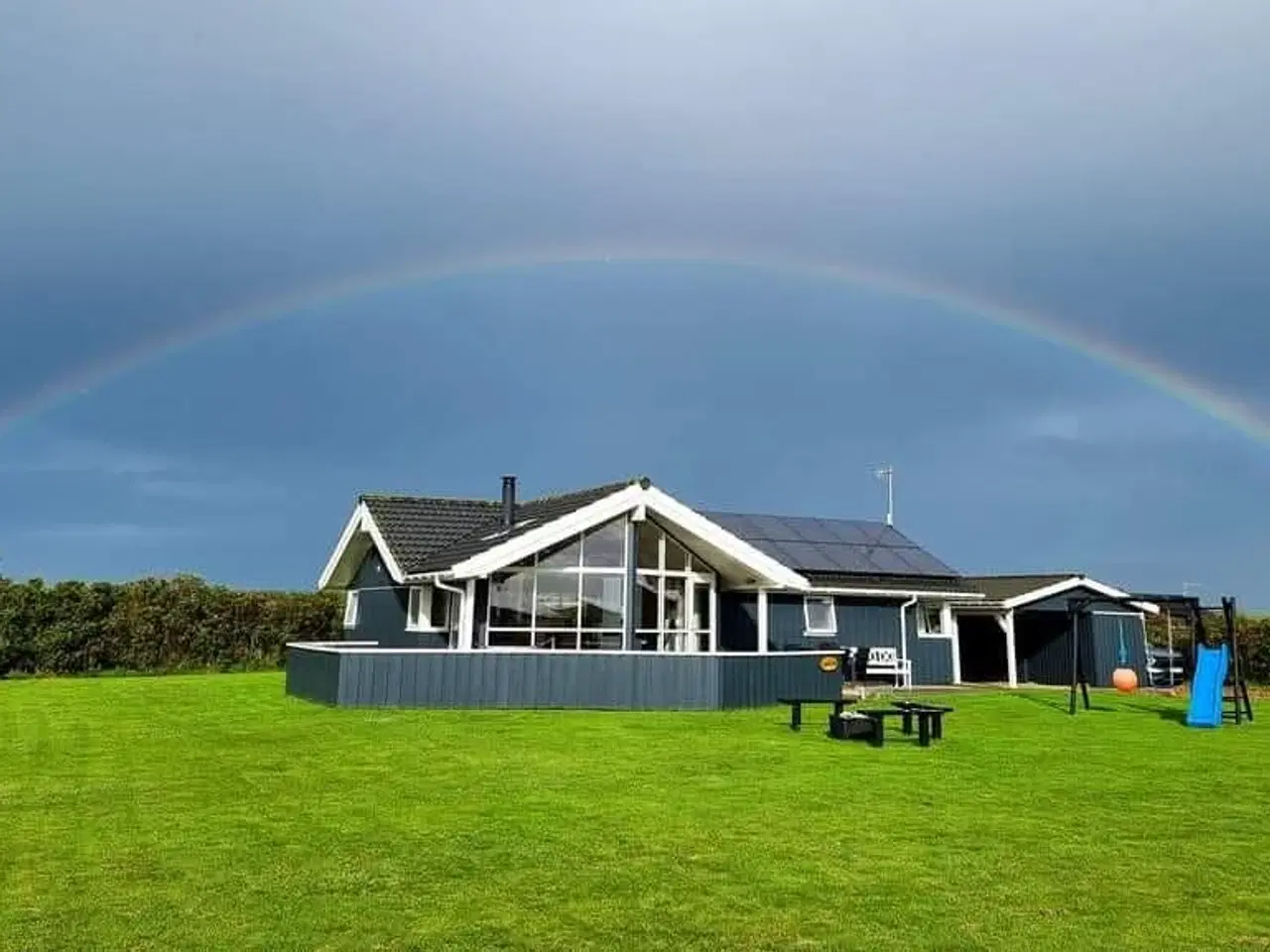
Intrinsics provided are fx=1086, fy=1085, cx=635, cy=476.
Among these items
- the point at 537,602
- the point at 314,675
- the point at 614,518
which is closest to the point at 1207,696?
the point at 614,518

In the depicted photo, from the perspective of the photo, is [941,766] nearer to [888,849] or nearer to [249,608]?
[888,849]

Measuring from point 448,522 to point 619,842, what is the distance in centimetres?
1732

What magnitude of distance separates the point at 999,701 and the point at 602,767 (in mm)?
12827

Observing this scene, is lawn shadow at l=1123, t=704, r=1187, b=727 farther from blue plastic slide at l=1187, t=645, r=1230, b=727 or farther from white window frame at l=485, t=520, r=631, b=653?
white window frame at l=485, t=520, r=631, b=653

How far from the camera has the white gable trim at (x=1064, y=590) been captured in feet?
90.3

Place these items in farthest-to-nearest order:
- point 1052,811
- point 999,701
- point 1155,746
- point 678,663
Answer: point 999,701 → point 678,663 → point 1155,746 → point 1052,811

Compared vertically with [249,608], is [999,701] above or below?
below

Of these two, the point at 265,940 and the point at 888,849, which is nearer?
the point at 265,940

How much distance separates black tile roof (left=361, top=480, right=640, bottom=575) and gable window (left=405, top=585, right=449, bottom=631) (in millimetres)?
799

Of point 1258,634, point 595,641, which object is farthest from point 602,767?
point 1258,634

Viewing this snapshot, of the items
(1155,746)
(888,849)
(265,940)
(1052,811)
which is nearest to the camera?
(265,940)

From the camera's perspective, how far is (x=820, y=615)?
2603cm

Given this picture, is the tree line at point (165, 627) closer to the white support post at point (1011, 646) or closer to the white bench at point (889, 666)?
the white support post at point (1011, 646)

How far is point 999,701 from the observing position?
21031 millimetres
